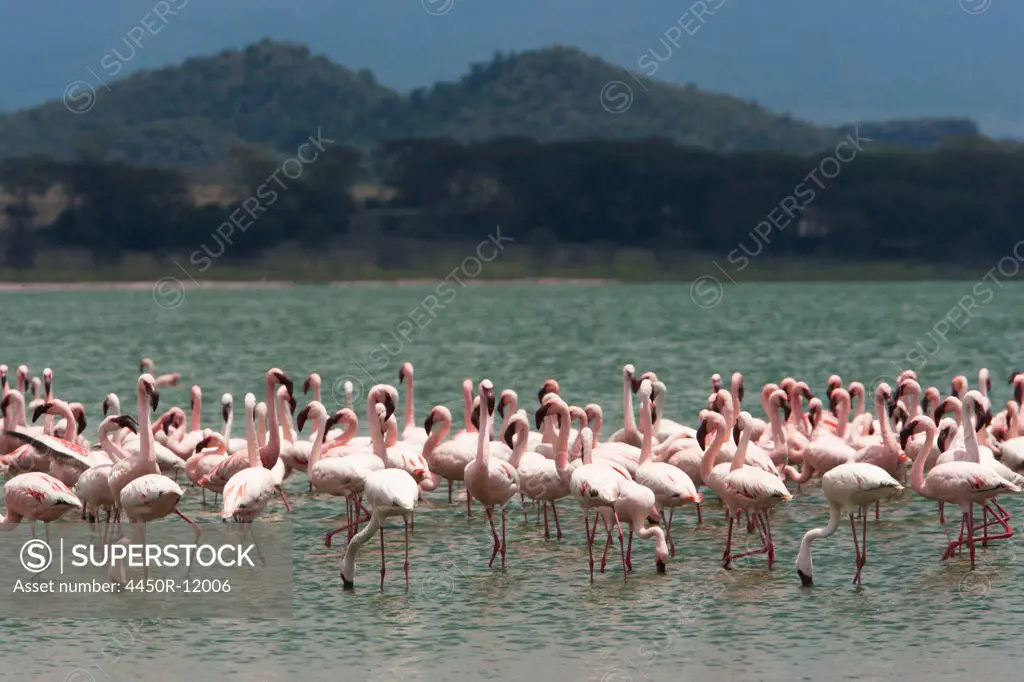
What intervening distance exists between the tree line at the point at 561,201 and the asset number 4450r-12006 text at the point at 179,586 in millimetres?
111414

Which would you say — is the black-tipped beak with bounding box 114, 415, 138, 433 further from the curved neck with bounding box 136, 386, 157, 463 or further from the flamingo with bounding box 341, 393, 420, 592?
the flamingo with bounding box 341, 393, 420, 592

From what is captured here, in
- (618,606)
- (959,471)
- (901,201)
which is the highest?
(901,201)

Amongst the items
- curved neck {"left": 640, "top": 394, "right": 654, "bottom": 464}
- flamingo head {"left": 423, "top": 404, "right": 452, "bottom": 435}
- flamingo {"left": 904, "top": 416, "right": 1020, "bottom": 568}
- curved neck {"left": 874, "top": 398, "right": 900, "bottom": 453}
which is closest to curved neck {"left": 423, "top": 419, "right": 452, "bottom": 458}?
flamingo head {"left": 423, "top": 404, "right": 452, "bottom": 435}

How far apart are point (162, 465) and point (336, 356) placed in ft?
107

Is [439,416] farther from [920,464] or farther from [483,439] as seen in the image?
[920,464]

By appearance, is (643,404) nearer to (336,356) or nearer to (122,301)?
(336,356)

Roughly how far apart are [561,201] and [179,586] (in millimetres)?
120886

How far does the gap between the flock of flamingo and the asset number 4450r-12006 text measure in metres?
0.46

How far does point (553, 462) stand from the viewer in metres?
16.2

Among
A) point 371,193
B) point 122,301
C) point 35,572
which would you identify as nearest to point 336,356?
point 35,572

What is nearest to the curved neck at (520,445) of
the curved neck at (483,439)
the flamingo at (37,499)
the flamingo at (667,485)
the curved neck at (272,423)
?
the curved neck at (483,439)

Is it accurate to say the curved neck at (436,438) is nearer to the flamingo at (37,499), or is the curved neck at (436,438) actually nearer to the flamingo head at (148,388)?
the flamingo head at (148,388)

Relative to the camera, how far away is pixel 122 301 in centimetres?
11144

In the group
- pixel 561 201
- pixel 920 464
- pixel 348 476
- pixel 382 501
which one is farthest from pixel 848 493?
pixel 561 201
